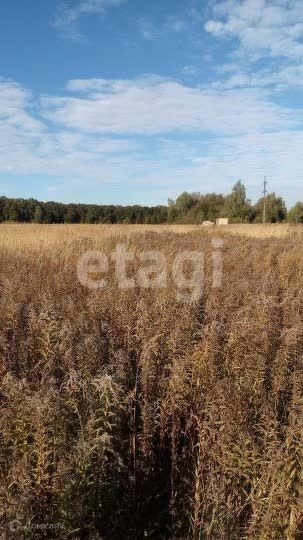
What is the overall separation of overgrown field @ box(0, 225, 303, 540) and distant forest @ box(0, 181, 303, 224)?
46.3m

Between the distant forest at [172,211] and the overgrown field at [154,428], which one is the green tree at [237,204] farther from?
the overgrown field at [154,428]

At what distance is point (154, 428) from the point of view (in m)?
2.34

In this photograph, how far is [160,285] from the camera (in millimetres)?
5387

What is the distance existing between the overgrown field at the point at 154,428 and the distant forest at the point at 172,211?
152 feet

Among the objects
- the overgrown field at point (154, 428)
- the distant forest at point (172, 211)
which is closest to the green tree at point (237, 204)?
the distant forest at point (172, 211)

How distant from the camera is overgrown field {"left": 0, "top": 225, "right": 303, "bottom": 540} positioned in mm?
1786

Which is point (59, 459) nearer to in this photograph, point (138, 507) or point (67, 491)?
point (67, 491)

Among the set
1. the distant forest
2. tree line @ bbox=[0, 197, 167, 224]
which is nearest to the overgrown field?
the distant forest

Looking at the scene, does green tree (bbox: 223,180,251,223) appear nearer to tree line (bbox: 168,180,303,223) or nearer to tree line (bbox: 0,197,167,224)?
tree line (bbox: 168,180,303,223)

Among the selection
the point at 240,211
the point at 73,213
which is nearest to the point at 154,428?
the point at 240,211

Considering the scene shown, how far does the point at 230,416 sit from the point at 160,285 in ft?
10.9

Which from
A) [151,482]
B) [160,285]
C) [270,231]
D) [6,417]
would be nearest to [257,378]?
[151,482]

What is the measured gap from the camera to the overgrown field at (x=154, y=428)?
1.79 m

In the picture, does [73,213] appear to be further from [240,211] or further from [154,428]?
[154,428]
